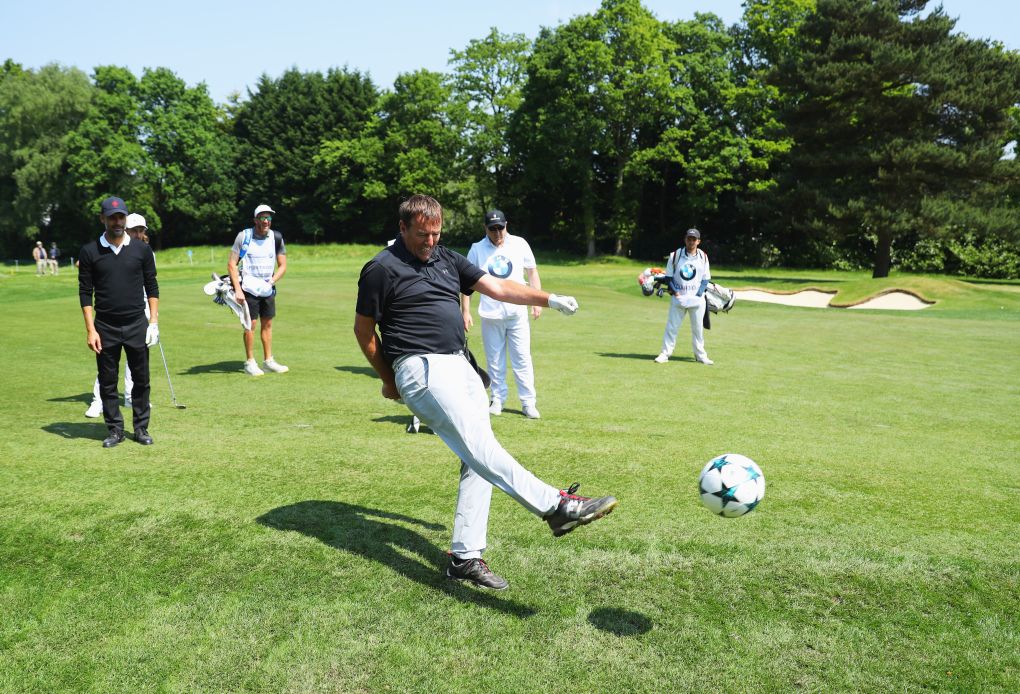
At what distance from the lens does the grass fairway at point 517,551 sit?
13.3ft

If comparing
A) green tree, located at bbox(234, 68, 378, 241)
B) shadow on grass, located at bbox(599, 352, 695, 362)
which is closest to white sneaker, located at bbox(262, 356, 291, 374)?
shadow on grass, located at bbox(599, 352, 695, 362)

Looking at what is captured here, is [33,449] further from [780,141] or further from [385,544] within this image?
[780,141]

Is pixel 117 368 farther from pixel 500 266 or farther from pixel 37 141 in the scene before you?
pixel 37 141

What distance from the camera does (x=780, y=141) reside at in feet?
178

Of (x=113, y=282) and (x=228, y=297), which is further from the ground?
(x=113, y=282)

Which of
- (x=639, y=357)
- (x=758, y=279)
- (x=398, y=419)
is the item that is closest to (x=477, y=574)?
(x=398, y=419)

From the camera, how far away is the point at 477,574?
4.88m

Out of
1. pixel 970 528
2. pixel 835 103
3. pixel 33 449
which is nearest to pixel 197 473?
pixel 33 449

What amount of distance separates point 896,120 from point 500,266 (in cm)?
3940

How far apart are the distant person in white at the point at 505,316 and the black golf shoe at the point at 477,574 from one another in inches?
192

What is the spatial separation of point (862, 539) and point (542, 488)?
259 centimetres

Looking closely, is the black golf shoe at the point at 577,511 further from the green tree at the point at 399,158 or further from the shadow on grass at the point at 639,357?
the green tree at the point at 399,158

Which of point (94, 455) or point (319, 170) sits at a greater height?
point (319, 170)

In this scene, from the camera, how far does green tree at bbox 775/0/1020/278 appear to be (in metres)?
38.2
